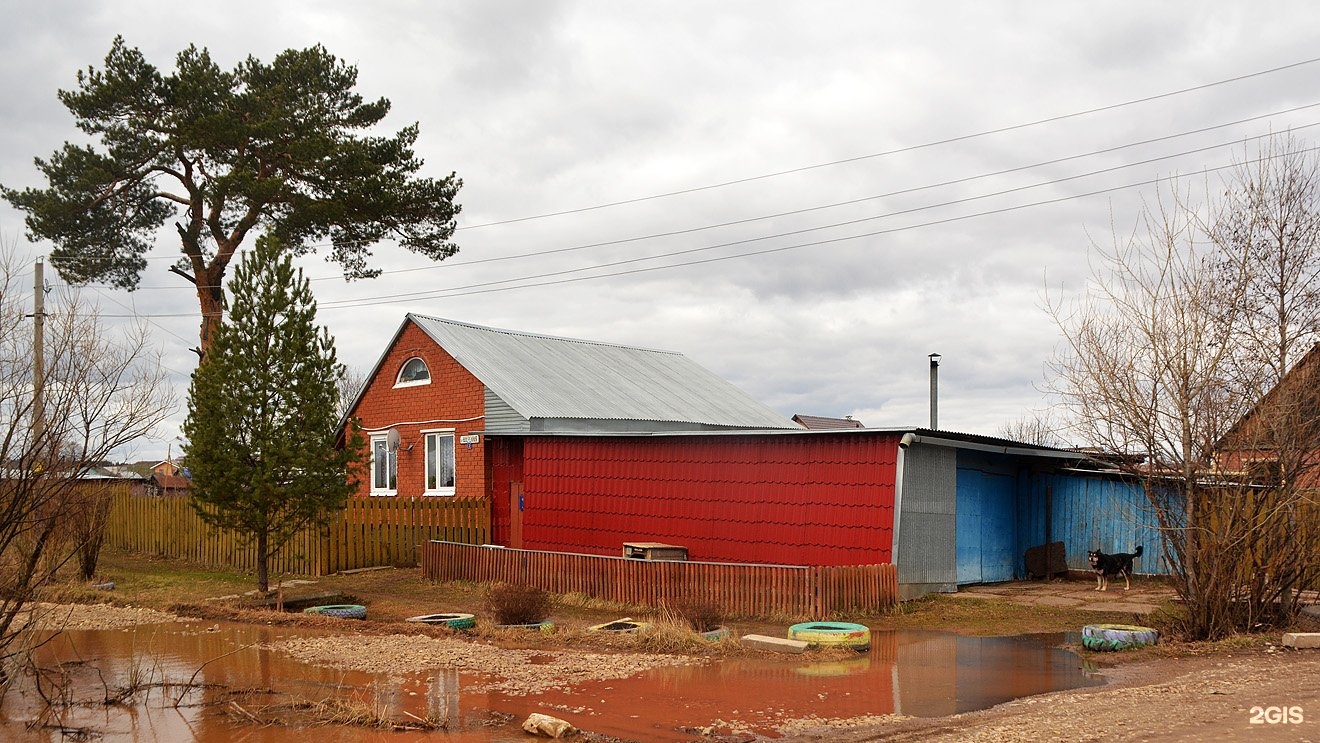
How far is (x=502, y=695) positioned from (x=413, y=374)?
18699 millimetres

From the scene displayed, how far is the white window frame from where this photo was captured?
2626cm

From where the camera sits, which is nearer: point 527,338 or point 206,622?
point 206,622

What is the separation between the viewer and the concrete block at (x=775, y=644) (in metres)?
12.6

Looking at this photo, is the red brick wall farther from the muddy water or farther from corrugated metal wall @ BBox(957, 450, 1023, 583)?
the muddy water

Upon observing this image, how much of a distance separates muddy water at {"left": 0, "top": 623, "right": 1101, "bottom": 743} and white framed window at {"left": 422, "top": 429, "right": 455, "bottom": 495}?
13.3 m

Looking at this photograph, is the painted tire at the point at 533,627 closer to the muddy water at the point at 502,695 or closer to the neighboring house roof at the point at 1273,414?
the muddy water at the point at 502,695

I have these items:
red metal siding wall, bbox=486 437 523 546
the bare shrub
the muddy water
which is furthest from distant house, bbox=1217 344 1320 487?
red metal siding wall, bbox=486 437 523 546

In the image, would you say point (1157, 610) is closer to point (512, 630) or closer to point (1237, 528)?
point (1237, 528)

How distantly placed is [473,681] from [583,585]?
698cm

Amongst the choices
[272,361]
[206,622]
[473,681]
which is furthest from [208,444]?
[473,681]

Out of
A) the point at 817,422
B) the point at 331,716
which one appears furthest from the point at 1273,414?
the point at 817,422

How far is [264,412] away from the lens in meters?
17.2

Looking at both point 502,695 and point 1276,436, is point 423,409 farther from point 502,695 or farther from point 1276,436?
point 1276,436

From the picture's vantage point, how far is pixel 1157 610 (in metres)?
14.6
